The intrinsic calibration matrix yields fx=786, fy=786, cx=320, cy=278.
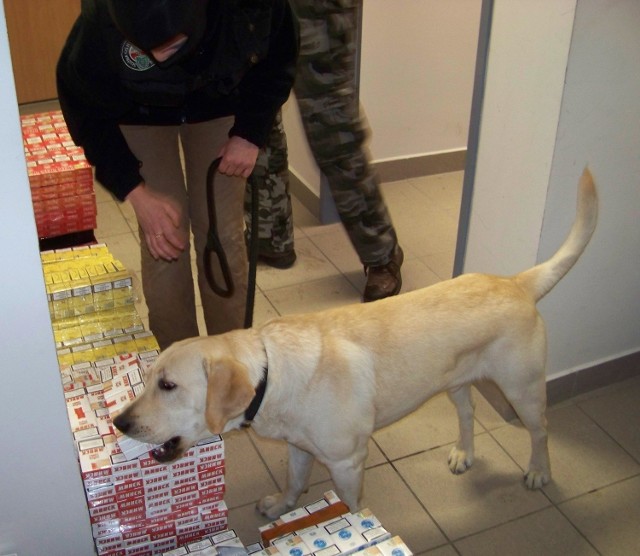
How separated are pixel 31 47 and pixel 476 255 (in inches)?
164

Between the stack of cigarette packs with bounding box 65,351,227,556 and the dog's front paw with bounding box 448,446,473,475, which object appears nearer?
the stack of cigarette packs with bounding box 65,351,227,556

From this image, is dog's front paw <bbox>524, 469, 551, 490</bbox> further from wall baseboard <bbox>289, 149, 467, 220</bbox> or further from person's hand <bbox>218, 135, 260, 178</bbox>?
wall baseboard <bbox>289, 149, 467, 220</bbox>

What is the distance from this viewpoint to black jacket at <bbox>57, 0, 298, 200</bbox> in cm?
197

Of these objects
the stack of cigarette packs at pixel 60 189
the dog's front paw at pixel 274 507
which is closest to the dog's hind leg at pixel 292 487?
the dog's front paw at pixel 274 507

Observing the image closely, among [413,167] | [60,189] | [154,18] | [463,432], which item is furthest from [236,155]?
[413,167]

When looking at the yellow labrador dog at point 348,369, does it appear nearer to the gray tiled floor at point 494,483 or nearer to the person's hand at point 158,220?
the gray tiled floor at point 494,483

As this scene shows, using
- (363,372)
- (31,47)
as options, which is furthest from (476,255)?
(31,47)

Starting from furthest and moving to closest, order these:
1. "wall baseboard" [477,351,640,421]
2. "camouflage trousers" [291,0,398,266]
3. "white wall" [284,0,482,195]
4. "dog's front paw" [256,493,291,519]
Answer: "white wall" [284,0,482,195], "camouflage trousers" [291,0,398,266], "wall baseboard" [477,351,640,421], "dog's front paw" [256,493,291,519]

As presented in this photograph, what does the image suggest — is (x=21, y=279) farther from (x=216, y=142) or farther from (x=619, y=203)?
(x=619, y=203)

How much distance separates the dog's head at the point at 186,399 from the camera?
180cm

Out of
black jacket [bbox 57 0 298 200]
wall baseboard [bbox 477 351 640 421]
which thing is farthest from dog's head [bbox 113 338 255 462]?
wall baseboard [bbox 477 351 640 421]

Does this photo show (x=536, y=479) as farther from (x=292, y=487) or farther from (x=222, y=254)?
(x=222, y=254)

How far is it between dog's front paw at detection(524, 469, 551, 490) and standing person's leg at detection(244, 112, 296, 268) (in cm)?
167

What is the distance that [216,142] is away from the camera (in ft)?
7.70
